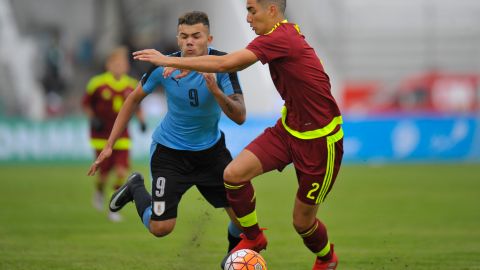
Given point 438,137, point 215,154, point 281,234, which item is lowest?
point 438,137

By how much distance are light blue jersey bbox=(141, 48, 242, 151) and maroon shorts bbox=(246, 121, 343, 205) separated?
0.69 m

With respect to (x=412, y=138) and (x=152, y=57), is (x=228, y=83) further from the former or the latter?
(x=412, y=138)

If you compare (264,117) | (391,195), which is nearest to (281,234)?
(391,195)

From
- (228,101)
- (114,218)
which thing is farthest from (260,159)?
(114,218)

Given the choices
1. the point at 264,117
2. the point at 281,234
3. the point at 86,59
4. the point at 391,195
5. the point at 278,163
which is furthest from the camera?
the point at 86,59

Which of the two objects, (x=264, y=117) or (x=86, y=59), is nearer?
(x=264, y=117)

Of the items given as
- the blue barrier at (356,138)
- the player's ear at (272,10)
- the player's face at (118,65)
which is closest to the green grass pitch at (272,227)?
the player's ear at (272,10)

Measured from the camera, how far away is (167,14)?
29797mm

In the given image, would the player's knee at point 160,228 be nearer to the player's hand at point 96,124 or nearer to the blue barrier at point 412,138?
the player's hand at point 96,124

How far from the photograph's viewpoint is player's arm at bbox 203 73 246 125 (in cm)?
778

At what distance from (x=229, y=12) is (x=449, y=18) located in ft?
27.6

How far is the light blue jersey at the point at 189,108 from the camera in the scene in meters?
8.65

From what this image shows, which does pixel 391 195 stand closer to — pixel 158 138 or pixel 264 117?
pixel 264 117

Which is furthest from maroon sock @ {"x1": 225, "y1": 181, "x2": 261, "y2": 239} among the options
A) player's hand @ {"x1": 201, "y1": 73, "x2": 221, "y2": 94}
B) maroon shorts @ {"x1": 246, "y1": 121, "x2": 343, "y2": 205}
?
player's hand @ {"x1": 201, "y1": 73, "x2": 221, "y2": 94}
